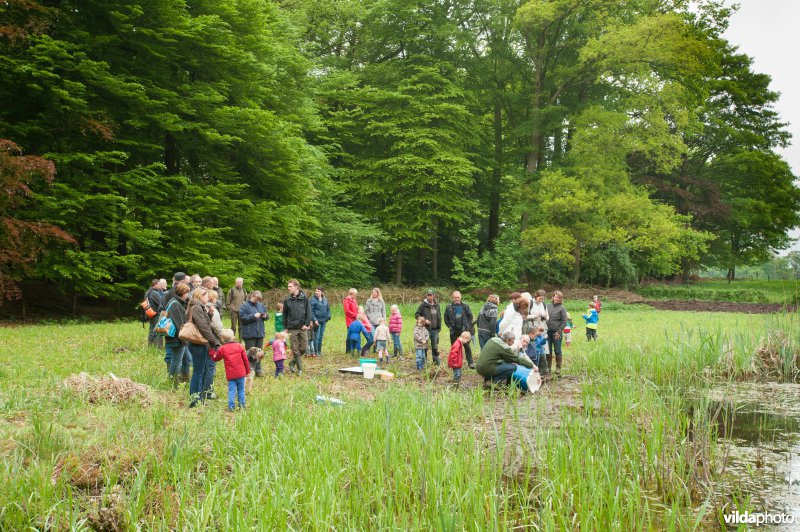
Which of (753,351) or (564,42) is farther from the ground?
(564,42)

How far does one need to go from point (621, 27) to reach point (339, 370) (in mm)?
25765

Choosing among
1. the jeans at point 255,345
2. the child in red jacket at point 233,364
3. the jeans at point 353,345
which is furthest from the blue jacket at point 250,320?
the jeans at point 353,345

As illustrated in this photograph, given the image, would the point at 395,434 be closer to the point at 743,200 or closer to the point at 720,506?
the point at 720,506

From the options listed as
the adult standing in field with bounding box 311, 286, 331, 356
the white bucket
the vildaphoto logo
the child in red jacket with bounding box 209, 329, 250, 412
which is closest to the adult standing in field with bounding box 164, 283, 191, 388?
Result: the child in red jacket with bounding box 209, 329, 250, 412

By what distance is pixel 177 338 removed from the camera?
29.1 ft

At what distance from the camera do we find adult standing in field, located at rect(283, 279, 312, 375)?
37.3 feet

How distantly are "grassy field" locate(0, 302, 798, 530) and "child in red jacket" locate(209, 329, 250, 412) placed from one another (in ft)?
0.75

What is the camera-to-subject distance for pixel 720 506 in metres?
4.70

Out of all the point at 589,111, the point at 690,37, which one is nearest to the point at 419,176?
the point at 589,111

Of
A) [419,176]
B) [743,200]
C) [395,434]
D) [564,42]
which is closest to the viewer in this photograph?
[395,434]

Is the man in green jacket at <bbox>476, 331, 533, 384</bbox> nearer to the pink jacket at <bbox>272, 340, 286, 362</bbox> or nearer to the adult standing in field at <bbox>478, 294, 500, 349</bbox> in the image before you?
the adult standing in field at <bbox>478, 294, 500, 349</bbox>

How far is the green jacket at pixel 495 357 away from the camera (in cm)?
862

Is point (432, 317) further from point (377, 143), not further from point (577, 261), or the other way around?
point (377, 143)

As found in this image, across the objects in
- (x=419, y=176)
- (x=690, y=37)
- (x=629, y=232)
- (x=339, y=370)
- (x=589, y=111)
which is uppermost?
(x=690, y=37)
